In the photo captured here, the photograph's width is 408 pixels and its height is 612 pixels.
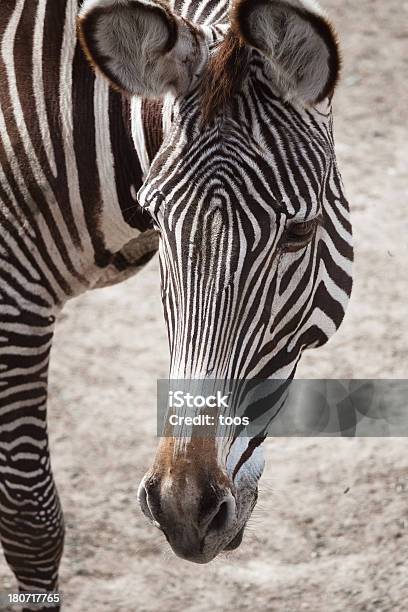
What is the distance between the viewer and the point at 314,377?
6492mm

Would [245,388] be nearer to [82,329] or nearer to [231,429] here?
[231,429]

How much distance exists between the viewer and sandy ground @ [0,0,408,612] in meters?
5.00

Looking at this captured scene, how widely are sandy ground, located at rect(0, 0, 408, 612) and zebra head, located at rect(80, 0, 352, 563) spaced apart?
860 millimetres

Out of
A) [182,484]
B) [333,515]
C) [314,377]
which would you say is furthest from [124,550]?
[182,484]

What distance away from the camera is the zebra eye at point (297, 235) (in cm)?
286

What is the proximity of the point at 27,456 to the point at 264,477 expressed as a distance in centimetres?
198

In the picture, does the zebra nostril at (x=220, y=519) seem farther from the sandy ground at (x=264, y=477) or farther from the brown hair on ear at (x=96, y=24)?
the brown hair on ear at (x=96, y=24)

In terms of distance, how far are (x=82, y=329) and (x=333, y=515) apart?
248cm

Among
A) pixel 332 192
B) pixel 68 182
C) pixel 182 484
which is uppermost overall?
pixel 332 192

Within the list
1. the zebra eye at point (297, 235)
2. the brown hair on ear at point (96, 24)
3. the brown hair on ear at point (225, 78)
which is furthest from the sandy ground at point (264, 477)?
Answer: the brown hair on ear at point (96, 24)

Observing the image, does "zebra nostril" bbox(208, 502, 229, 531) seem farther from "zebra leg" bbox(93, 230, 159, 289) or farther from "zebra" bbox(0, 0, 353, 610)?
"zebra leg" bbox(93, 230, 159, 289)

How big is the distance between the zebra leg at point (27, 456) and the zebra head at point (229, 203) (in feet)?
3.40

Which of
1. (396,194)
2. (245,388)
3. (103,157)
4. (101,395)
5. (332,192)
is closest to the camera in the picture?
(245,388)

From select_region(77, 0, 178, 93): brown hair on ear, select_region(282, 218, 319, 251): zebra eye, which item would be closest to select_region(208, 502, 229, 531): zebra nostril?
select_region(282, 218, 319, 251): zebra eye
